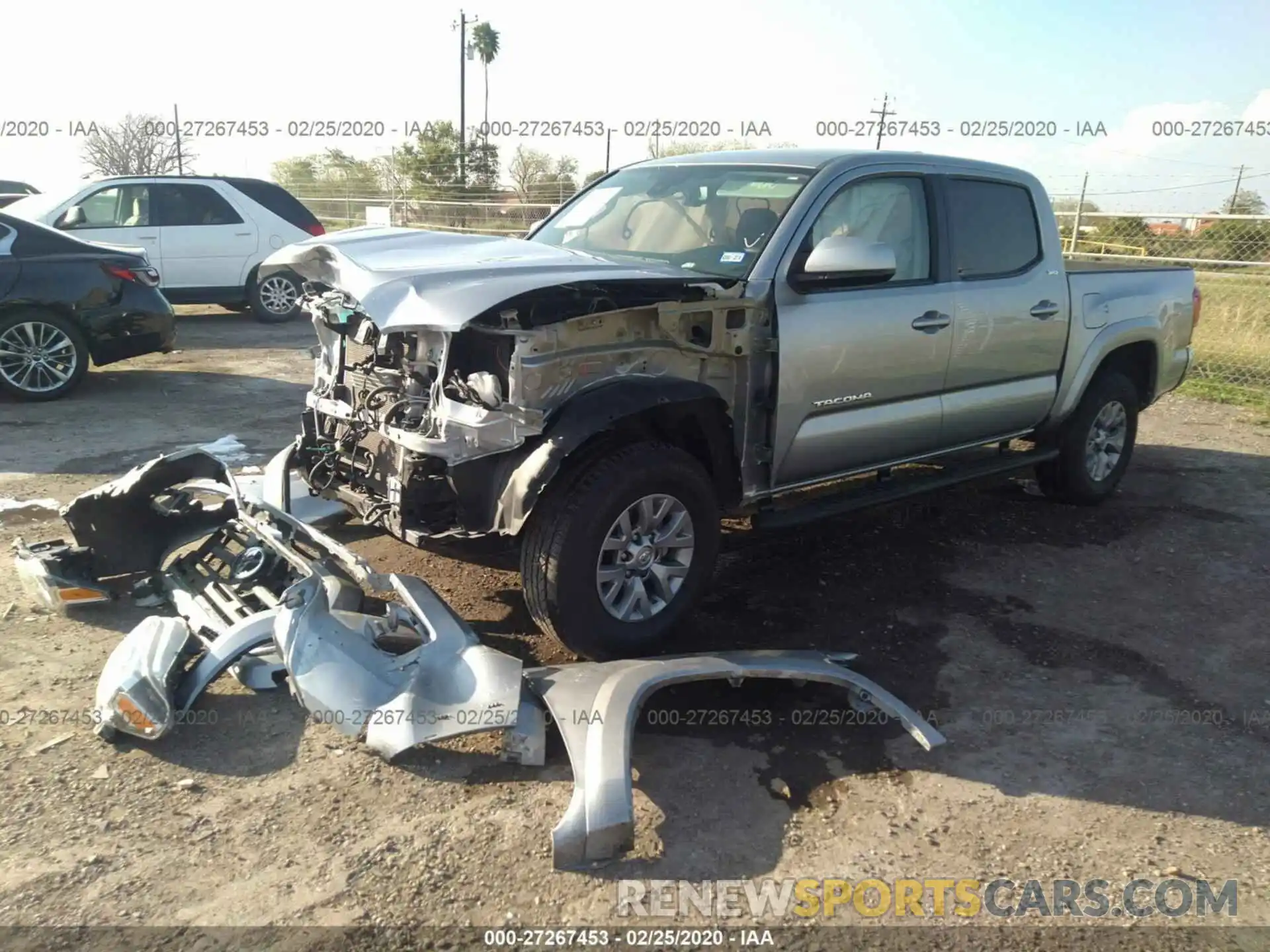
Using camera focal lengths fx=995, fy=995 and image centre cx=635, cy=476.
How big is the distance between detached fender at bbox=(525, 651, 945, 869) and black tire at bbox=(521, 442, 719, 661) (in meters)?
0.20

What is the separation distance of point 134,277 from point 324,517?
463cm

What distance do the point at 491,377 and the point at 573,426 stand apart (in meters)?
0.34

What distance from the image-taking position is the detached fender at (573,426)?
11.4 feet

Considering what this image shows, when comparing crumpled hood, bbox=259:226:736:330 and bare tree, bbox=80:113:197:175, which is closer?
crumpled hood, bbox=259:226:736:330

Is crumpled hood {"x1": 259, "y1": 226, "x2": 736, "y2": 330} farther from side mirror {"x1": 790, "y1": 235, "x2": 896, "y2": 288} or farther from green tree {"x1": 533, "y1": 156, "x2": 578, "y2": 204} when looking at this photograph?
green tree {"x1": 533, "y1": 156, "x2": 578, "y2": 204}

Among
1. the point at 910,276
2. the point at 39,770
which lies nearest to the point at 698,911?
the point at 39,770

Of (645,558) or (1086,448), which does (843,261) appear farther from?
(1086,448)

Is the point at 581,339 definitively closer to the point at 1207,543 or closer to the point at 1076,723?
the point at 1076,723

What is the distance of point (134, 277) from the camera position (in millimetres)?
8188

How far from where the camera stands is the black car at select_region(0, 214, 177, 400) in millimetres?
7688

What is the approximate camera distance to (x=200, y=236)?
1151cm

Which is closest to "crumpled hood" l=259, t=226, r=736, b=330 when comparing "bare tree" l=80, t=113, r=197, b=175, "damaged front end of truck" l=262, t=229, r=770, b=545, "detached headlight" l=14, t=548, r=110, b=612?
"damaged front end of truck" l=262, t=229, r=770, b=545

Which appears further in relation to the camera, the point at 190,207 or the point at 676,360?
the point at 190,207

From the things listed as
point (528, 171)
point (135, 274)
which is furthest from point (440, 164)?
point (135, 274)
